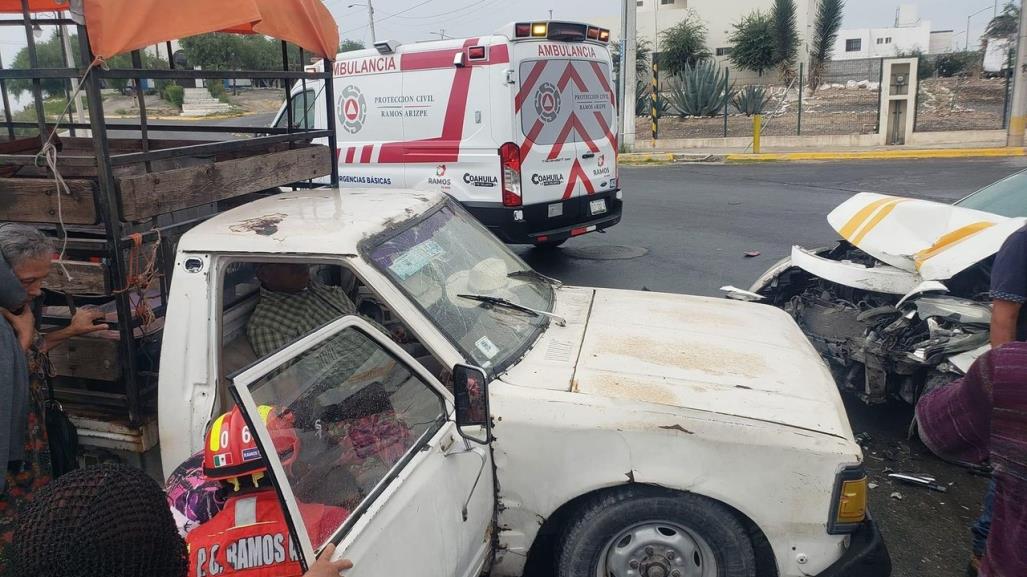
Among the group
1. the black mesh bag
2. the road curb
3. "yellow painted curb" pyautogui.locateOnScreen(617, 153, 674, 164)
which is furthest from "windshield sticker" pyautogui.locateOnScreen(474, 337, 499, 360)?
"yellow painted curb" pyautogui.locateOnScreen(617, 153, 674, 164)

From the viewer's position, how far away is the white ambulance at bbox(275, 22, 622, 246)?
7.72m

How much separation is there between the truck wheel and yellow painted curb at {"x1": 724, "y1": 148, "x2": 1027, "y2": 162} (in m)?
16.8

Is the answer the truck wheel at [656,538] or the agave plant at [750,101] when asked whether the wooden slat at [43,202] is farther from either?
Answer: the agave plant at [750,101]

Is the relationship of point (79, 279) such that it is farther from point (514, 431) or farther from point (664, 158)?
point (664, 158)

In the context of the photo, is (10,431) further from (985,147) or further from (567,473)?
(985,147)

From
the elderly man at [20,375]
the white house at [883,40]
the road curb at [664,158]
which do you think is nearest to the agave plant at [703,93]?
the road curb at [664,158]

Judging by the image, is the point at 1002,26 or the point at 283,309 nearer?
the point at 283,309

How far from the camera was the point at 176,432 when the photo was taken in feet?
9.21

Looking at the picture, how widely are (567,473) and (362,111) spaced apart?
6.87 meters

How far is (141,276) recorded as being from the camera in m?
3.01

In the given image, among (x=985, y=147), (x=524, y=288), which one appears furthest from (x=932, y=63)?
(x=524, y=288)

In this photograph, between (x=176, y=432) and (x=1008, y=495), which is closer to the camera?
(x=1008, y=495)

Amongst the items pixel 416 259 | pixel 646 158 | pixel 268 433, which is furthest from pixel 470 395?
pixel 646 158

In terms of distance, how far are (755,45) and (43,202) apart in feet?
121
